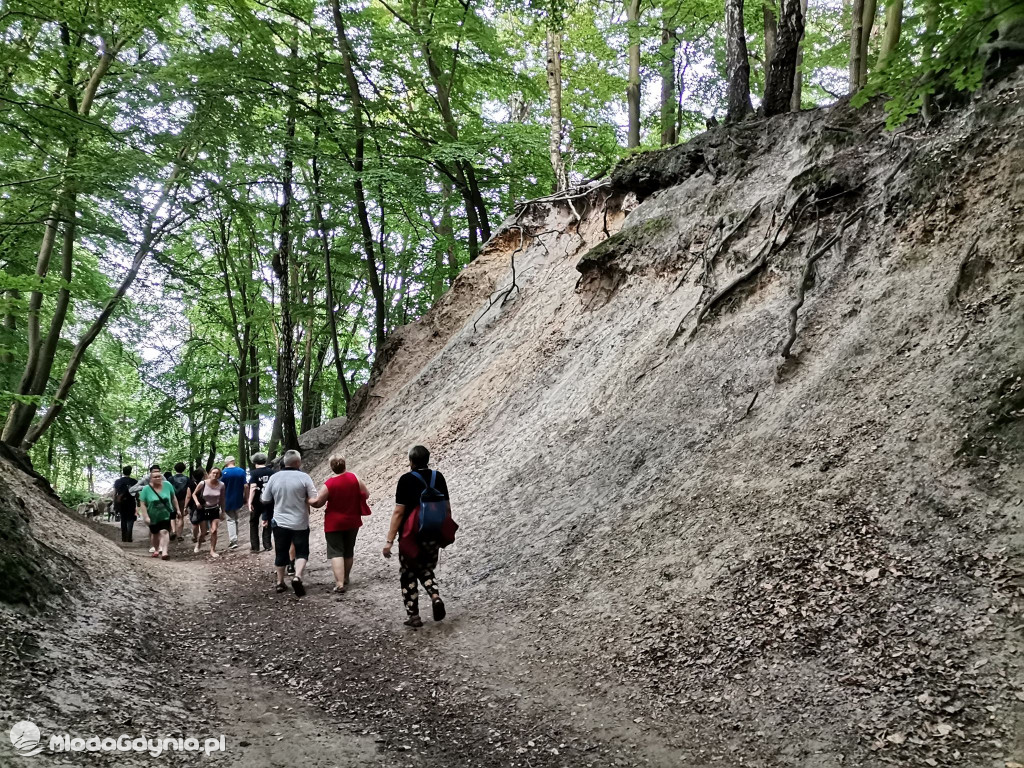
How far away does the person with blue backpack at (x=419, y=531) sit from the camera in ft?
21.6

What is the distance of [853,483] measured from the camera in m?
5.41

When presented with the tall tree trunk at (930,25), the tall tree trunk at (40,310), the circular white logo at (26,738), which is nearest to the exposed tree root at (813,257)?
the tall tree trunk at (930,25)

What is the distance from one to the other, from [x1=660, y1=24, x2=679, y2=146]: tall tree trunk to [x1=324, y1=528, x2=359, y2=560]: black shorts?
621 inches

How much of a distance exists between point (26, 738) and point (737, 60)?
41.3 ft

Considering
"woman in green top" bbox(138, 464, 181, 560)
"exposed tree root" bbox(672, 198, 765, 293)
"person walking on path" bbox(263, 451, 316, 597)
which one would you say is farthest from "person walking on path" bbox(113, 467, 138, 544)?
"exposed tree root" bbox(672, 198, 765, 293)

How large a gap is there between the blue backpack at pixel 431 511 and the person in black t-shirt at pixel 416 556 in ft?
0.20

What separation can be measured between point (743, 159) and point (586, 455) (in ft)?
21.3

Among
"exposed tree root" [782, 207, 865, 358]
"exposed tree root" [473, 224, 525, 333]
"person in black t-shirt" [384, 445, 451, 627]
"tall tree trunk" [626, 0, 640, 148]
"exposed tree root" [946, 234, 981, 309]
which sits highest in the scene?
"tall tree trunk" [626, 0, 640, 148]

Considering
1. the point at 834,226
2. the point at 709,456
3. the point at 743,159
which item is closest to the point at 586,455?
the point at 709,456

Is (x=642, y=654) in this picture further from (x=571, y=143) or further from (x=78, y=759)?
(x=571, y=143)

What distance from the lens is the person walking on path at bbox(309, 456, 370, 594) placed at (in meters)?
8.27

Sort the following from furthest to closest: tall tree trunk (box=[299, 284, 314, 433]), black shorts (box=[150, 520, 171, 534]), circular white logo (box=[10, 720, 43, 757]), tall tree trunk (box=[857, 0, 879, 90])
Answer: tall tree trunk (box=[299, 284, 314, 433]) → black shorts (box=[150, 520, 171, 534]) → tall tree trunk (box=[857, 0, 879, 90]) → circular white logo (box=[10, 720, 43, 757])

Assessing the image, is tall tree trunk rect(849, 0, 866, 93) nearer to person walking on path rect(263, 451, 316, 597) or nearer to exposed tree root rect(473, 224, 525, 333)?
exposed tree root rect(473, 224, 525, 333)

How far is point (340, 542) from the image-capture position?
838 cm
